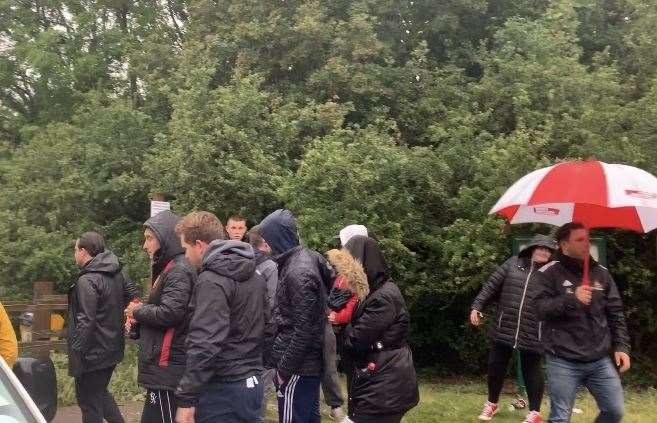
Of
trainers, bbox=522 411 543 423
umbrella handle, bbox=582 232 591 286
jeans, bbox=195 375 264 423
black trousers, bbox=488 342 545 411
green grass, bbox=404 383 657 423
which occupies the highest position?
umbrella handle, bbox=582 232 591 286

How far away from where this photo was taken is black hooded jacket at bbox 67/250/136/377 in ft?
18.4

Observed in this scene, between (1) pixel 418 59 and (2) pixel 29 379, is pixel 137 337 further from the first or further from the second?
(1) pixel 418 59

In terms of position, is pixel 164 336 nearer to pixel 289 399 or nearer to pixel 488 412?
pixel 289 399

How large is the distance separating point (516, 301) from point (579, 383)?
6.85 feet

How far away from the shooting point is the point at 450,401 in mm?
8719

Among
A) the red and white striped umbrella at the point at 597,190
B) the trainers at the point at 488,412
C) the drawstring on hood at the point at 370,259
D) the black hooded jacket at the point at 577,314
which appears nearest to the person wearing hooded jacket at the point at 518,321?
the trainers at the point at 488,412

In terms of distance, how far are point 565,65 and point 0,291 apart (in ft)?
35.5

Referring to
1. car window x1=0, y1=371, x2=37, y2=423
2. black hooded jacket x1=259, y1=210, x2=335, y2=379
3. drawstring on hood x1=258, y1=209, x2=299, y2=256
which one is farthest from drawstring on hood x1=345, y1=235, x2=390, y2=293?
car window x1=0, y1=371, x2=37, y2=423

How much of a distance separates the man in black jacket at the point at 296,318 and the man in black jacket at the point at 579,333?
4.78 ft

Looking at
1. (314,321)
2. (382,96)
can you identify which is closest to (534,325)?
(314,321)

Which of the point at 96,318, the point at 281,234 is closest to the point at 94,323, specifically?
the point at 96,318

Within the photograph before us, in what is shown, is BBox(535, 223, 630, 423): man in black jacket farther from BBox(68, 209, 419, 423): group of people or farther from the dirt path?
the dirt path

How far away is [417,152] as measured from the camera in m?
10.6

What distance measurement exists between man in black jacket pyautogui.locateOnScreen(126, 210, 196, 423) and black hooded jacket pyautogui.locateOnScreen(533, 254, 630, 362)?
89.4 inches
